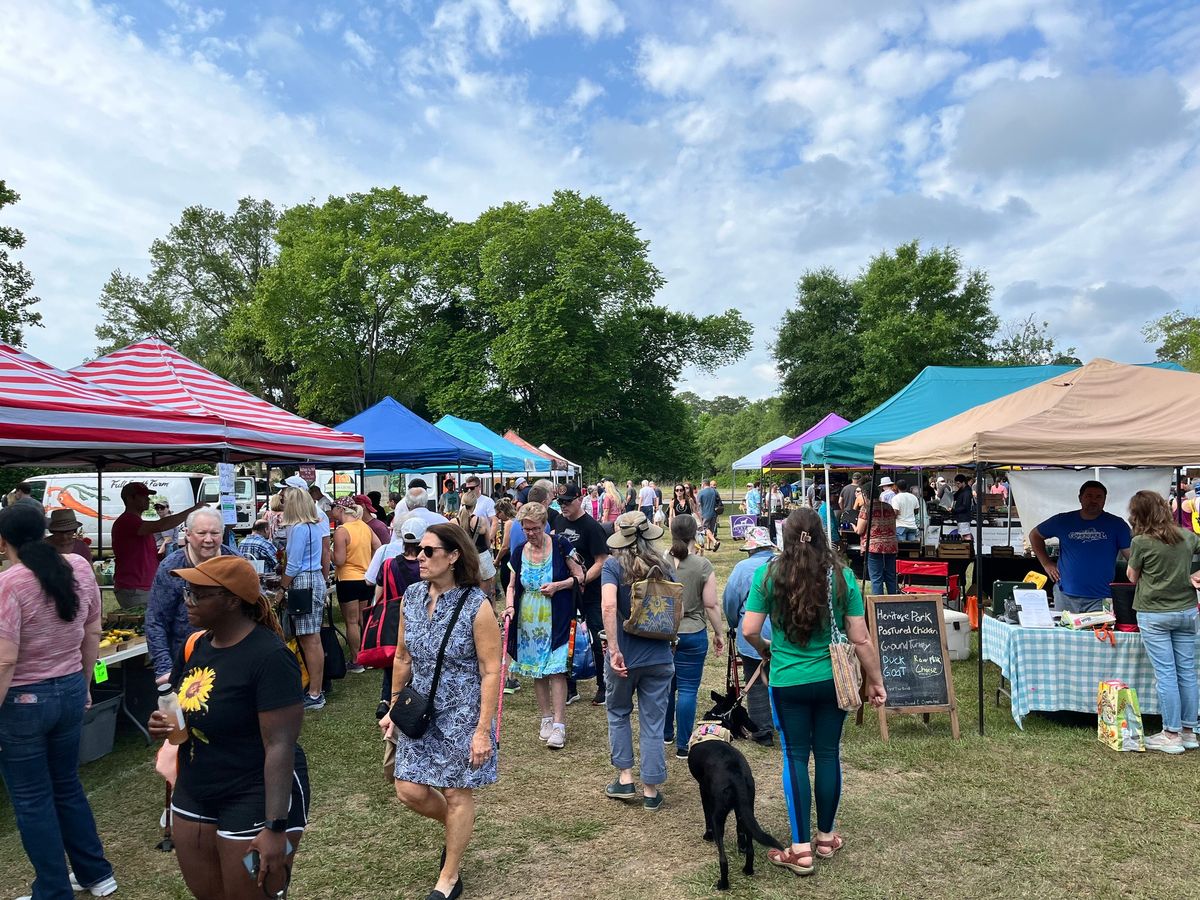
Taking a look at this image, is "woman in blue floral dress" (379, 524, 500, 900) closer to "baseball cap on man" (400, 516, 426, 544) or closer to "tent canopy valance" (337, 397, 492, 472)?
"baseball cap on man" (400, 516, 426, 544)

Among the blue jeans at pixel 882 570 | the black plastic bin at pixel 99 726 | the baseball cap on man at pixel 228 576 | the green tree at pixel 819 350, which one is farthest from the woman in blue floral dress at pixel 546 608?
the green tree at pixel 819 350

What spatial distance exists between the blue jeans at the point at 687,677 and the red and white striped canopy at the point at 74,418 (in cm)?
368

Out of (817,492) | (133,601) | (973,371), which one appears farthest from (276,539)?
(817,492)

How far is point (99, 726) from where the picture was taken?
532 centimetres

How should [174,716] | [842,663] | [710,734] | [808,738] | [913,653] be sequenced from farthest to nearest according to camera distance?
1. [913,653]
2. [710,734]
3. [808,738]
4. [842,663]
5. [174,716]

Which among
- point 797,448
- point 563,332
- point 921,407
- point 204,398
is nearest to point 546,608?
point 204,398

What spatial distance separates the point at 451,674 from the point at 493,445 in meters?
14.1

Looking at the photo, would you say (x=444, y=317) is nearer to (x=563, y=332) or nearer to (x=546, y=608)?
(x=563, y=332)

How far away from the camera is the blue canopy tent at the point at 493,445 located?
16.1 m

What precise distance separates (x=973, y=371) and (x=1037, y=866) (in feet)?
28.8

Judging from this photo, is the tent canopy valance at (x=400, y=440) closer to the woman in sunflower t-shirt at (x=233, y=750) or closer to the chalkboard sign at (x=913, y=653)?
the chalkboard sign at (x=913, y=653)

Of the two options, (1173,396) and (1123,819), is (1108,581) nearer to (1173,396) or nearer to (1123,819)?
(1173,396)

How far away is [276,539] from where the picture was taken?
7.52 m

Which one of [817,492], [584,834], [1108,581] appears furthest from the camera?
[817,492]
